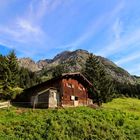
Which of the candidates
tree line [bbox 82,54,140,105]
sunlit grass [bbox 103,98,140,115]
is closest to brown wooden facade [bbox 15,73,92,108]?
sunlit grass [bbox 103,98,140,115]

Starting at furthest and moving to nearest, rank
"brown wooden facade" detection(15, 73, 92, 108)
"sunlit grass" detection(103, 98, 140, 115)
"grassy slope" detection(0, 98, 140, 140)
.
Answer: "sunlit grass" detection(103, 98, 140, 115)
"brown wooden facade" detection(15, 73, 92, 108)
"grassy slope" detection(0, 98, 140, 140)

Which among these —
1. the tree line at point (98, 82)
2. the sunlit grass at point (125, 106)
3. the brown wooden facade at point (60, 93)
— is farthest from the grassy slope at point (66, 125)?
the tree line at point (98, 82)

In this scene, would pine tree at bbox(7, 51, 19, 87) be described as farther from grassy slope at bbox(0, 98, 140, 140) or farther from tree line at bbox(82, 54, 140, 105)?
grassy slope at bbox(0, 98, 140, 140)

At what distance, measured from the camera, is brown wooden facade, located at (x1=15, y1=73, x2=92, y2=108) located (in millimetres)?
61062

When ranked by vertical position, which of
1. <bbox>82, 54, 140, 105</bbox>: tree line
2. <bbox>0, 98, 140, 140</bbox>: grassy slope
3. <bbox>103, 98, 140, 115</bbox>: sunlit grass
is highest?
<bbox>82, 54, 140, 105</bbox>: tree line

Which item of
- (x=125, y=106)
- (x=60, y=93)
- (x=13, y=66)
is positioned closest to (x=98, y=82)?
(x=125, y=106)

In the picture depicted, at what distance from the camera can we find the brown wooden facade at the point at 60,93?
2404 inches

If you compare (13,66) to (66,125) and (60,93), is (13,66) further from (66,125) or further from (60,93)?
(66,125)

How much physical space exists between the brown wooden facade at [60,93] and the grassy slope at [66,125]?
6417mm

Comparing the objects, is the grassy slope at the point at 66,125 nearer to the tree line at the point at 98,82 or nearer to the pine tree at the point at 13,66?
the pine tree at the point at 13,66

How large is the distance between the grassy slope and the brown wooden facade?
6.42m

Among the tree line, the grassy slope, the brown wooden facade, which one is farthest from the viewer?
the tree line

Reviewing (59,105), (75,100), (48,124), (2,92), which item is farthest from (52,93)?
(48,124)

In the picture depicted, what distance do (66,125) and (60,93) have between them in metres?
16.6
